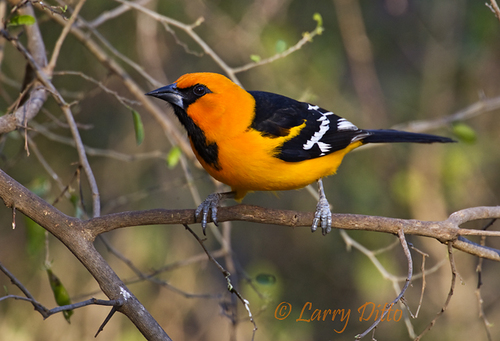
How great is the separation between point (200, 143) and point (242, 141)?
277 millimetres

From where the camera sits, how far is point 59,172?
5.40 m

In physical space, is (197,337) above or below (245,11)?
below

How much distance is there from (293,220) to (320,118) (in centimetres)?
131

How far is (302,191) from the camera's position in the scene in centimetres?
634

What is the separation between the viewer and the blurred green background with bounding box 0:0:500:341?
525 cm

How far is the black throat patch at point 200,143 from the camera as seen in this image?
9.77 ft

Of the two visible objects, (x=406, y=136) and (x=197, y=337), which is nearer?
(x=406, y=136)

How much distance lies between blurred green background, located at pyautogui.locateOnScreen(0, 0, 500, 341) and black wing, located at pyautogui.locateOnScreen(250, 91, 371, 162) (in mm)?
1805

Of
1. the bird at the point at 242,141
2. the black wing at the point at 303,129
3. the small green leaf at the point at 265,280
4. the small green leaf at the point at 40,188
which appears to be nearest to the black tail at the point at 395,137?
the black wing at the point at 303,129

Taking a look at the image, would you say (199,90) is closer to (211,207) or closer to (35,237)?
(211,207)

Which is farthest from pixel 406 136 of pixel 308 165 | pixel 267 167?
pixel 267 167

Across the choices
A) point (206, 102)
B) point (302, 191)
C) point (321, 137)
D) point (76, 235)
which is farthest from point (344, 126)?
point (302, 191)

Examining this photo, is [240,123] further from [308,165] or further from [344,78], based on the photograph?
[344,78]

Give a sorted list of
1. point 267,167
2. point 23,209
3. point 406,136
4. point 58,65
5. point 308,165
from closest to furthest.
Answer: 1. point 23,209
2. point 267,167
3. point 308,165
4. point 406,136
5. point 58,65
